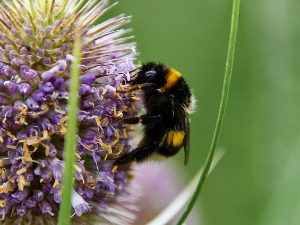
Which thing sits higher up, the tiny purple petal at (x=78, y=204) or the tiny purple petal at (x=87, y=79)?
the tiny purple petal at (x=87, y=79)

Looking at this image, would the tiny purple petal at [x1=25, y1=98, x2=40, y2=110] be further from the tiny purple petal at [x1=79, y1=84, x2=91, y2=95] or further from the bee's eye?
the bee's eye

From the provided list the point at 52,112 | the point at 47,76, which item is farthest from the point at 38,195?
the point at 47,76

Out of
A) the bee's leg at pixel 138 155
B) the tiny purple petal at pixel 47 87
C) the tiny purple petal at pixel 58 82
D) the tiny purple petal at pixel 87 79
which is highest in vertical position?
the tiny purple petal at pixel 87 79

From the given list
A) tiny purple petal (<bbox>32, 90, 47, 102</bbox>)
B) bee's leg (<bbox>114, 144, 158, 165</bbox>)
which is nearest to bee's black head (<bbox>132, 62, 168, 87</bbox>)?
bee's leg (<bbox>114, 144, 158, 165</bbox>)

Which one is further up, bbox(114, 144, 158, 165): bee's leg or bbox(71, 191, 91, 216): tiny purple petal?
bbox(114, 144, 158, 165): bee's leg

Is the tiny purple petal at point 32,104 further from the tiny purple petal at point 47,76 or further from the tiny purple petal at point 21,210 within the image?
the tiny purple petal at point 21,210

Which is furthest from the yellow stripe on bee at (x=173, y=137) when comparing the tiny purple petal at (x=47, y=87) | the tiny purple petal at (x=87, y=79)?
the tiny purple petal at (x=47, y=87)

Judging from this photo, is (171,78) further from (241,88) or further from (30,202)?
(241,88)
